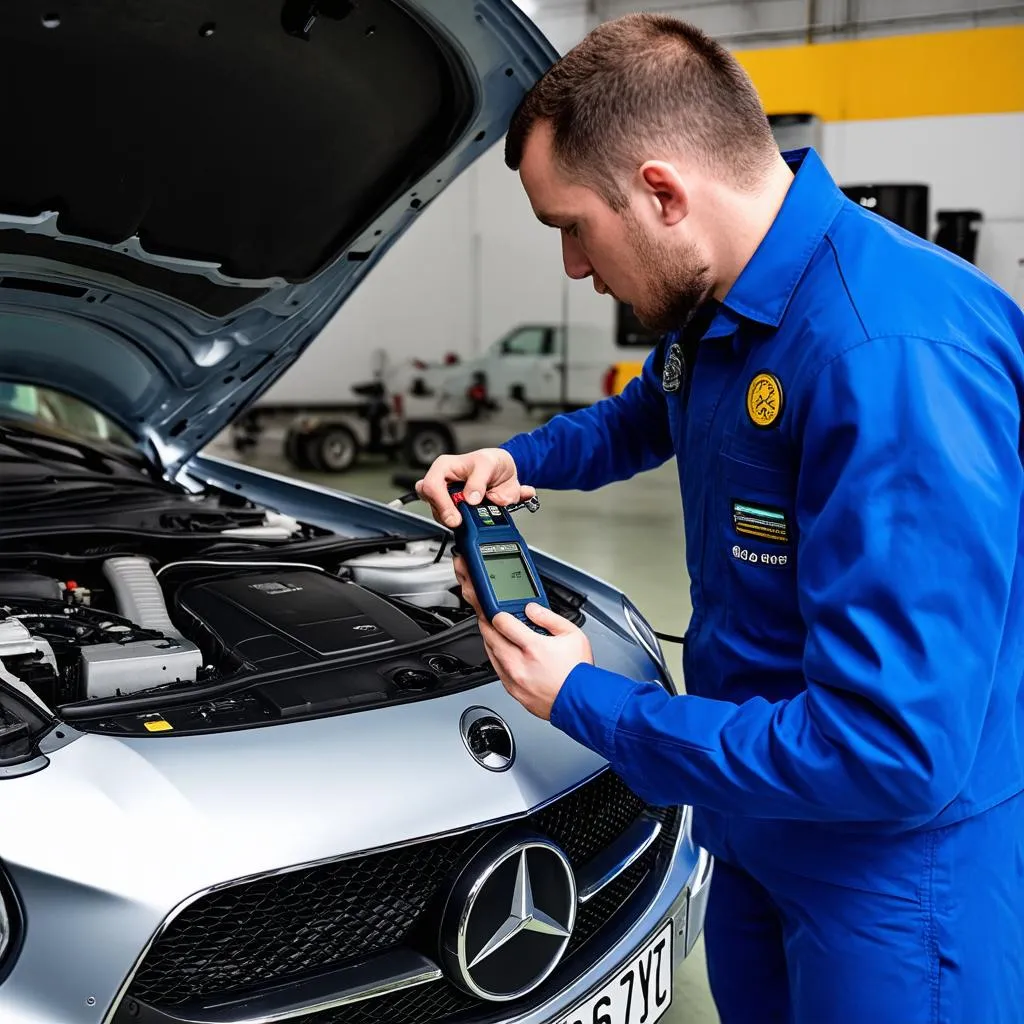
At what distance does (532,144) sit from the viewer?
103 centimetres

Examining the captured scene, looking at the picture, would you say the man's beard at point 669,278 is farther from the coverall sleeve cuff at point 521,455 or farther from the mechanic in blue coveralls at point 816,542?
the coverall sleeve cuff at point 521,455

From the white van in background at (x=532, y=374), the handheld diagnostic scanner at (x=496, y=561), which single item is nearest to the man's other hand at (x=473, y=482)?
the handheld diagnostic scanner at (x=496, y=561)

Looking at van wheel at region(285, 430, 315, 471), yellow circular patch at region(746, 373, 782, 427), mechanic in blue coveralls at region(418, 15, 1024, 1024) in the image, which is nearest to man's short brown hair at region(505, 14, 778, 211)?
mechanic in blue coveralls at region(418, 15, 1024, 1024)

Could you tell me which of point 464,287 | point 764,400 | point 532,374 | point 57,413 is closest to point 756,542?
point 764,400

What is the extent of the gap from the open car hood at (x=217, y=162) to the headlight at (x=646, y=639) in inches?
32.6

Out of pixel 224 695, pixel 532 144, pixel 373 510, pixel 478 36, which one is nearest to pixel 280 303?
pixel 373 510

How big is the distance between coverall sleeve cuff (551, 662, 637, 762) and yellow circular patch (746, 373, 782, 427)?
27cm

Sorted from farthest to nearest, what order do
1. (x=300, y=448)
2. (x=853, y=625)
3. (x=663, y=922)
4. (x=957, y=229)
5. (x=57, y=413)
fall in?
(x=300, y=448), (x=957, y=229), (x=57, y=413), (x=663, y=922), (x=853, y=625)

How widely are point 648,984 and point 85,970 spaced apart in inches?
29.4

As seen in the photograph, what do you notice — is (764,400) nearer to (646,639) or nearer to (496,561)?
(496,561)

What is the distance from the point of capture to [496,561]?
1.23m

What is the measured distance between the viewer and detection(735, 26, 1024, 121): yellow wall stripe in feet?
23.6

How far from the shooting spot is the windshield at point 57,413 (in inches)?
95.3

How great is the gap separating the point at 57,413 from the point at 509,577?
171cm
